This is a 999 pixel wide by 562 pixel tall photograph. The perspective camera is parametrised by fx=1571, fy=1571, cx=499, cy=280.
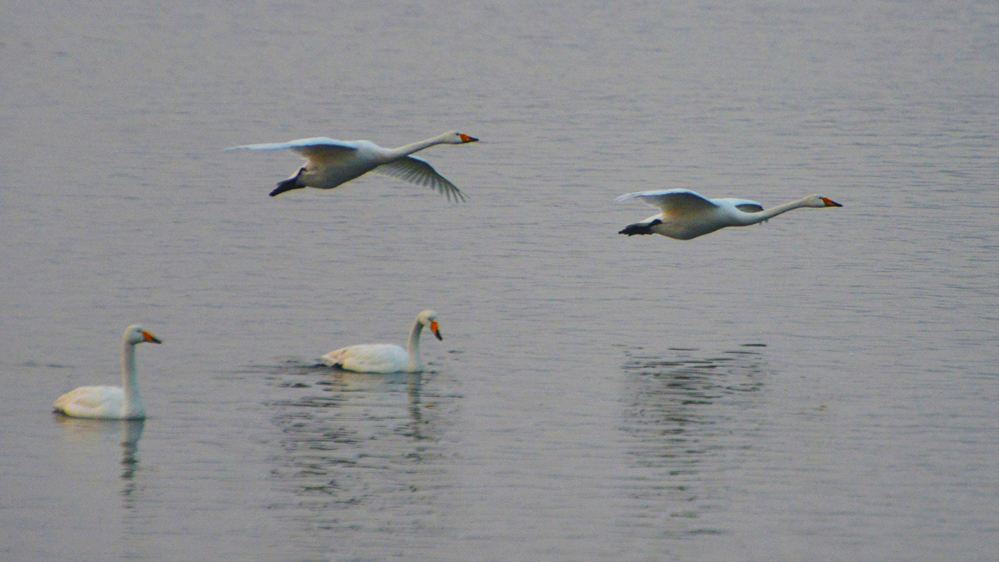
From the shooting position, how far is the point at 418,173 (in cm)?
2005

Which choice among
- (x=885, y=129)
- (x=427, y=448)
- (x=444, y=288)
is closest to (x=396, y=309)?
(x=444, y=288)

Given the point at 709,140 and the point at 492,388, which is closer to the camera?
the point at 492,388

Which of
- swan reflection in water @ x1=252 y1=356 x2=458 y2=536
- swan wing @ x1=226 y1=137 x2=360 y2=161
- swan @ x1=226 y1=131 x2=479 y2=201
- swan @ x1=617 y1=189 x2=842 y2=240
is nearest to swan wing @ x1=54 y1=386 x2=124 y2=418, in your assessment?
swan reflection in water @ x1=252 y1=356 x2=458 y2=536

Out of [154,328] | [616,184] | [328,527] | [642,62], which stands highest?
[642,62]

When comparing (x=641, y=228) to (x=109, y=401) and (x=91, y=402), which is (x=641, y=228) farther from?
(x=91, y=402)

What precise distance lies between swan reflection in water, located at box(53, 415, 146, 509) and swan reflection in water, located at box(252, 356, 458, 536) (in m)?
1.23

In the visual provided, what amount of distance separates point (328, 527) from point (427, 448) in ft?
7.24

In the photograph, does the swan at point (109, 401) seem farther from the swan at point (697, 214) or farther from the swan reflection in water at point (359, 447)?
the swan at point (697, 214)

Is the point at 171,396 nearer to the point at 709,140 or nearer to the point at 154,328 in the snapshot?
the point at 154,328

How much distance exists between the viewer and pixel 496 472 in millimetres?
13555

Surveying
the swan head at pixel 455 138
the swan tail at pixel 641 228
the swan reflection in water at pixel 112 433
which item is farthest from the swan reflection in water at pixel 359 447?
the swan tail at pixel 641 228

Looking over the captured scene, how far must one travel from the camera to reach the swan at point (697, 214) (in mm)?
19172

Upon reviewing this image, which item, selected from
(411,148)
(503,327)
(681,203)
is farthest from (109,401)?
(681,203)

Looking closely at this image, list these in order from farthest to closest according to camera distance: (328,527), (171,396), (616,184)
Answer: (616,184) < (171,396) < (328,527)
